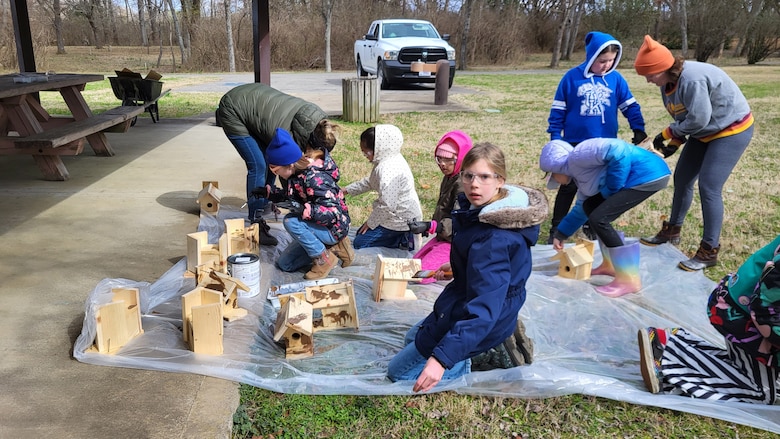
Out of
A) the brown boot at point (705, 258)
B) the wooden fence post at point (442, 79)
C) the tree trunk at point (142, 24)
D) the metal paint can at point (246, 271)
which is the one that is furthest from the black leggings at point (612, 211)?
the tree trunk at point (142, 24)

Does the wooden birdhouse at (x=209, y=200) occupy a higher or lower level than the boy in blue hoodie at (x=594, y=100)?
lower

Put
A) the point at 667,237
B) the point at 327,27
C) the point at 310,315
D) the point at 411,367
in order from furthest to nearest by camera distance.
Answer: the point at 327,27, the point at 667,237, the point at 310,315, the point at 411,367

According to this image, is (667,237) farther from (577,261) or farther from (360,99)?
(360,99)

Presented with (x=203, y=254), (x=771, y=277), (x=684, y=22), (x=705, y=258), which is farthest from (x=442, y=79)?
(x=684, y=22)

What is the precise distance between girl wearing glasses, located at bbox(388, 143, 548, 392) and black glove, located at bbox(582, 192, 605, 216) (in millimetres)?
1466

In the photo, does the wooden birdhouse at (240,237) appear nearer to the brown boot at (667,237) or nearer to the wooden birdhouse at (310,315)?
the wooden birdhouse at (310,315)

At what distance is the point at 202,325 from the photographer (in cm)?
279

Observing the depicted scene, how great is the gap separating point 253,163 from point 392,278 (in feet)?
6.31

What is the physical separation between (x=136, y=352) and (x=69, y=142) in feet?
13.1

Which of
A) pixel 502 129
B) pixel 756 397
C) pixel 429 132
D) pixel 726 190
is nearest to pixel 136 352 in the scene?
pixel 756 397

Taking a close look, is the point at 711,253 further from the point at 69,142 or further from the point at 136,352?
the point at 69,142

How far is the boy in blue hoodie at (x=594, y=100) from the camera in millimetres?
4395

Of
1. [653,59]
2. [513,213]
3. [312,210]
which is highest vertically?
[653,59]

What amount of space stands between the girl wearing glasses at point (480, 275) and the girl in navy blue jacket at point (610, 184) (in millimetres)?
1246
